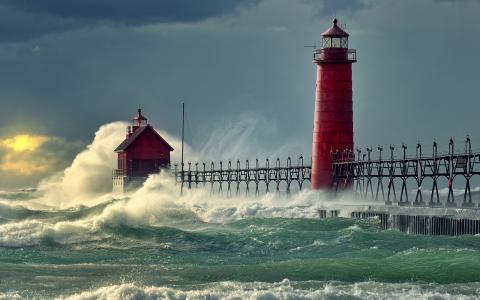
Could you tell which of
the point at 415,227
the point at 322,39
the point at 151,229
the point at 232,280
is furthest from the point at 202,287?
the point at 322,39

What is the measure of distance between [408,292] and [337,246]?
13.0 meters

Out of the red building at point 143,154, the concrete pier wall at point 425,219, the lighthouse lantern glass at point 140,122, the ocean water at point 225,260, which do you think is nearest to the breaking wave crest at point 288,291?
the ocean water at point 225,260

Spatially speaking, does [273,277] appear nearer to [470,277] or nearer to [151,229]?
[470,277]

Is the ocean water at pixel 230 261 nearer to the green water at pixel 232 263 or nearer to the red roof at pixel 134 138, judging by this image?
the green water at pixel 232 263

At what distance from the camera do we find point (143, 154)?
265 feet

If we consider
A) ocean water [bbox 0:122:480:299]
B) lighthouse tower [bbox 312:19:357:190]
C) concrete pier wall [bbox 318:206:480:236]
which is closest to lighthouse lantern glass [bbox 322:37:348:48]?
lighthouse tower [bbox 312:19:357:190]

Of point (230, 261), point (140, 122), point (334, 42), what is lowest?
point (230, 261)

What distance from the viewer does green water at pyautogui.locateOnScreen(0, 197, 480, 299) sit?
89.0 feet

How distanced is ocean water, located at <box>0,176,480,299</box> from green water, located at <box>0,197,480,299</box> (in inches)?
1.2

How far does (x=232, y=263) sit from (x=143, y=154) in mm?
46908

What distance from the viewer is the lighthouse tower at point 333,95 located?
5791 cm

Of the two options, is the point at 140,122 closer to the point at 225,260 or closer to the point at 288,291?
the point at 225,260

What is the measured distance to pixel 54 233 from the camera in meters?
40.8

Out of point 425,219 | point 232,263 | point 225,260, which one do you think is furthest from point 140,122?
point 232,263
